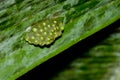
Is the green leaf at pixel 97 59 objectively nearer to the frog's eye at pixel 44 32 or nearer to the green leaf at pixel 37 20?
the green leaf at pixel 37 20

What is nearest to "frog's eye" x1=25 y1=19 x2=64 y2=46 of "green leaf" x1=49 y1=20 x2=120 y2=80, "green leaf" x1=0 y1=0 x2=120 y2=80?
"green leaf" x1=0 y1=0 x2=120 y2=80

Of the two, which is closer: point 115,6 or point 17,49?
point 17,49

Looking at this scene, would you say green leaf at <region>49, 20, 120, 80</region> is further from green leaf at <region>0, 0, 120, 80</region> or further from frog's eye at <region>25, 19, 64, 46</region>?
frog's eye at <region>25, 19, 64, 46</region>

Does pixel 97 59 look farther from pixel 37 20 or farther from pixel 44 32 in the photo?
pixel 37 20

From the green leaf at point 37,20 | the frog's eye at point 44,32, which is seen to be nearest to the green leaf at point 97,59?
the green leaf at point 37,20

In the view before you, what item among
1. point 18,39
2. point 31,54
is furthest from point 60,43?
point 18,39

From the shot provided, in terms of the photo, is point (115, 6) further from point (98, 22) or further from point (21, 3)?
point (21, 3)
